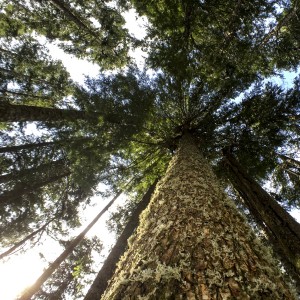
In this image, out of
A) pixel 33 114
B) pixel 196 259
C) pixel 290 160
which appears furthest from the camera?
pixel 290 160

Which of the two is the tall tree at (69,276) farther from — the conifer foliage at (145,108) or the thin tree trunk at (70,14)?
the thin tree trunk at (70,14)

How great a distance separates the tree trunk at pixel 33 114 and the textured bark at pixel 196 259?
5.02m

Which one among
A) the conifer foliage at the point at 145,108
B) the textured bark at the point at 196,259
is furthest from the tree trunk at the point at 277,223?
the textured bark at the point at 196,259

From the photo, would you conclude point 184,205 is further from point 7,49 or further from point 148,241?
point 7,49

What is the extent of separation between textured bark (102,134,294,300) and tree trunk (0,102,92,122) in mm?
5021

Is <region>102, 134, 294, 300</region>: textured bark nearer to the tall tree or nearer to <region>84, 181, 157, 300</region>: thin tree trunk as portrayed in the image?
<region>84, 181, 157, 300</region>: thin tree trunk

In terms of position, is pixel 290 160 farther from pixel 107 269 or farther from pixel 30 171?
pixel 30 171

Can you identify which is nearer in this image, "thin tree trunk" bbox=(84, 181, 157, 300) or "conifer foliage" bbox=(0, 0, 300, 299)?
"thin tree trunk" bbox=(84, 181, 157, 300)

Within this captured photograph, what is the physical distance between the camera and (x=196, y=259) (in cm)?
204

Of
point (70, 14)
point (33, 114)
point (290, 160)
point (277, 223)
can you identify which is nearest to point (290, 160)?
point (290, 160)

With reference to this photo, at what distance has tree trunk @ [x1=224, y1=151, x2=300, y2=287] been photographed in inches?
166

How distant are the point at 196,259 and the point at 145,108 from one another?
21.0 feet

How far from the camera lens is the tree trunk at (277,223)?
422 cm

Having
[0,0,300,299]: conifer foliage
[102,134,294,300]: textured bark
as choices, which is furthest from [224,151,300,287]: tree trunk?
[102,134,294,300]: textured bark
